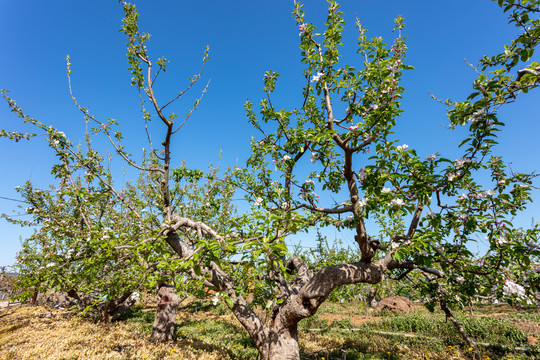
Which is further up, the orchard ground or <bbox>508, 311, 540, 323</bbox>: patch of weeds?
the orchard ground

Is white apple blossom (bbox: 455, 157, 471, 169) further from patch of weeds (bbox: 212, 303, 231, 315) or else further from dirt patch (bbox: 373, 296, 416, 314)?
dirt patch (bbox: 373, 296, 416, 314)

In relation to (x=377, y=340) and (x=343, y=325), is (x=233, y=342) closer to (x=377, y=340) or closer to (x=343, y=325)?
(x=377, y=340)

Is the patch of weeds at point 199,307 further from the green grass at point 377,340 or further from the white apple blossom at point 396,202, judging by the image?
the white apple blossom at point 396,202

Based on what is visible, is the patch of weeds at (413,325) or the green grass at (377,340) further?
the patch of weeds at (413,325)

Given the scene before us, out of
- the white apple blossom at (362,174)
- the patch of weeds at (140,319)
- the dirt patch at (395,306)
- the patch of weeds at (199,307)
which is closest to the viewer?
the white apple blossom at (362,174)

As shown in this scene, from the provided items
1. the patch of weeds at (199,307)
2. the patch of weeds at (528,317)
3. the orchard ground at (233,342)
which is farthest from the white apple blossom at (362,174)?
the patch of weeds at (528,317)

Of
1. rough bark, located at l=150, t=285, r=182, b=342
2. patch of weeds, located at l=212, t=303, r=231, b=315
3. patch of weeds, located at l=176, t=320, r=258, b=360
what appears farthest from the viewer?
patch of weeds, located at l=212, t=303, r=231, b=315

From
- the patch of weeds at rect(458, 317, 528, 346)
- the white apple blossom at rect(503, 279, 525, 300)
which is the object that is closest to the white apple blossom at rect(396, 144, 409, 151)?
the white apple blossom at rect(503, 279, 525, 300)

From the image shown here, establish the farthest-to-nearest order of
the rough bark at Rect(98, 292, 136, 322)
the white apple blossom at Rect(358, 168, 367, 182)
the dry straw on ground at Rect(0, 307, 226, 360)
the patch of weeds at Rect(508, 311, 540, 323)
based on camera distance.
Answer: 1. the patch of weeds at Rect(508, 311, 540, 323)
2. the rough bark at Rect(98, 292, 136, 322)
3. the dry straw on ground at Rect(0, 307, 226, 360)
4. the white apple blossom at Rect(358, 168, 367, 182)

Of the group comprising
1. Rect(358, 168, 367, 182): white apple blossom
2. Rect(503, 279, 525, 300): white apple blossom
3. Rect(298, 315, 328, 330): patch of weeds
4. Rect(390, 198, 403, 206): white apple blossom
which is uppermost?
Rect(358, 168, 367, 182): white apple blossom

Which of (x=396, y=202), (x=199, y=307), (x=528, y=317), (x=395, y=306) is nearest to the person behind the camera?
(x=396, y=202)

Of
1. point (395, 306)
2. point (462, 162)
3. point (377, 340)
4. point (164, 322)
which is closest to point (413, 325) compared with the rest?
point (377, 340)

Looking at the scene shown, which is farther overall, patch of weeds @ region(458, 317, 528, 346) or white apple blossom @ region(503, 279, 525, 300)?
patch of weeds @ region(458, 317, 528, 346)

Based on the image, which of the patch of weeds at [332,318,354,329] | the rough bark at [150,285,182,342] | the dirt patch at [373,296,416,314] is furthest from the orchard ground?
the dirt patch at [373,296,416,314]
